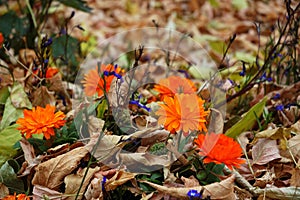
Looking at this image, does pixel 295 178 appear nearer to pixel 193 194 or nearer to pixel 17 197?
pixel 193 194

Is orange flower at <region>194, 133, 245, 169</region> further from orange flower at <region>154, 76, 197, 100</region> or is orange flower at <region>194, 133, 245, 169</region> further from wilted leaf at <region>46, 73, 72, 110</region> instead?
wilted leaf at <region>46, 73, 72, 110</region>

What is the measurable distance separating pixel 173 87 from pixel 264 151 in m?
0.33

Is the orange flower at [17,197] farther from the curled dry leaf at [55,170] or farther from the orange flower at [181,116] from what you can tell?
the orange flower at [181,116]

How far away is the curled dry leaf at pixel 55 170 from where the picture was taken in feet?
4.16

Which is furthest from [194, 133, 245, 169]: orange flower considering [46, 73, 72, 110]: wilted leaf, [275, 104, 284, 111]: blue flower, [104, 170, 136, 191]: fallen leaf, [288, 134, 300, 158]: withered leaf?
[46, 73, 72, 110]: wilted leaf

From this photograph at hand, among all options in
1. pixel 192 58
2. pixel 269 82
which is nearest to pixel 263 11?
pixel 192 58

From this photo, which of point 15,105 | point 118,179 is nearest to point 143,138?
point 118,179

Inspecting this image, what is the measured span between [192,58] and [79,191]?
159cm

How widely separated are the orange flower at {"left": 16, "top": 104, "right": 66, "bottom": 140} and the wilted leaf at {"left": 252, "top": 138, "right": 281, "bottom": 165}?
1.87ft

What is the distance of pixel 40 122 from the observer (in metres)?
1.26

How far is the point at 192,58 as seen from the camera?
2.67 meters

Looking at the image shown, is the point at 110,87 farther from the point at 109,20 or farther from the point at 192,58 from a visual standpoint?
the point at 109,20

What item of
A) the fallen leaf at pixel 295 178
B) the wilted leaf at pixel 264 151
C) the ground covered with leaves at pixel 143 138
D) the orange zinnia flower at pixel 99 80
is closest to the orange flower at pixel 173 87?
the ground covered with leaves at pixel 143 138

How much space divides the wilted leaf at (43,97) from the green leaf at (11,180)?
36 cm
